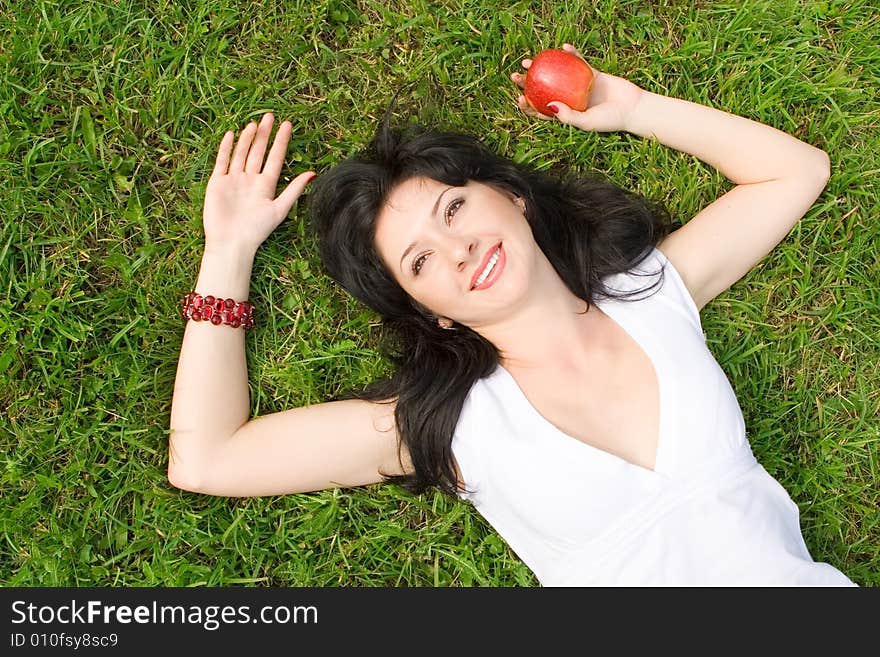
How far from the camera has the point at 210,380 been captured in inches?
136

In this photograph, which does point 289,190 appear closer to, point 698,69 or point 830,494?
point 698,69

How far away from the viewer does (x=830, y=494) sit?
378cm

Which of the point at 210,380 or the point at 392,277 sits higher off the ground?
the point at 392,277

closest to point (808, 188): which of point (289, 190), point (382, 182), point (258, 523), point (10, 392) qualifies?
point (382, 182)

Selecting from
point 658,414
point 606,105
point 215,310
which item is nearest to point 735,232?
point 606,105

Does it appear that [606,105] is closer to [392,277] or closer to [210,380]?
[392,277]

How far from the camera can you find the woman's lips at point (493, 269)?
2979 mm

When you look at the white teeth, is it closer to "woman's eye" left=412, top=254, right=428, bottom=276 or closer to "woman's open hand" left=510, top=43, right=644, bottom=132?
"woman's eye" left=412, top=254, right=428, bottom=276

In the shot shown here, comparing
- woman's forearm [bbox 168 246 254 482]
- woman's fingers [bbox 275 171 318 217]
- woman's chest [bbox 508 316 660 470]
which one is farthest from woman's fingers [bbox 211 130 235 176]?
woman's chest [bbox 508 316 660 470]

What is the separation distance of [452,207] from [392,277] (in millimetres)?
418

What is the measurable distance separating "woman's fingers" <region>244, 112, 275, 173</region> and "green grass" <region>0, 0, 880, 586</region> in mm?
149

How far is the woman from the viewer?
10.1 ft

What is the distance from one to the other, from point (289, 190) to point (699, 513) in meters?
2.21

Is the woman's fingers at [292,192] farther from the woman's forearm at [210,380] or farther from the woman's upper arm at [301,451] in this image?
the woman's upper arm at [301,451]
